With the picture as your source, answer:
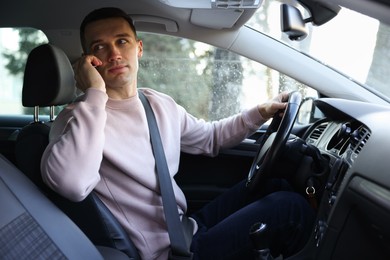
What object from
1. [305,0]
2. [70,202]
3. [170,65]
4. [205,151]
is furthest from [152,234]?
[170,65]

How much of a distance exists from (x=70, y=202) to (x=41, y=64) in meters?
0.50

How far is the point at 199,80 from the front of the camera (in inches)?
105

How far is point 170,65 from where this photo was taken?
2664mm

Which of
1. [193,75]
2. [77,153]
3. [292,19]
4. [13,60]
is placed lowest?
[13,60]

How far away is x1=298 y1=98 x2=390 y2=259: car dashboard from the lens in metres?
1.21

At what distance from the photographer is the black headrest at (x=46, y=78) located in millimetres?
1645

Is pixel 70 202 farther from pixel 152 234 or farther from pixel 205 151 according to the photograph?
pixel 205 151

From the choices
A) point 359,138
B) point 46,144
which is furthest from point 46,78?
point 359,138

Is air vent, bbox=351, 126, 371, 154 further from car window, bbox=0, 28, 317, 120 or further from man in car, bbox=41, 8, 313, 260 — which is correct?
car window, bbox=0, 28, 317, 120

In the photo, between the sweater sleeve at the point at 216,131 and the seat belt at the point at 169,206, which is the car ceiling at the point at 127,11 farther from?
the seat belt at the point at 169,206

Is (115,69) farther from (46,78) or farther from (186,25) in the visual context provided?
(186,25)

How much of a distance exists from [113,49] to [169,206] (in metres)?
0.63

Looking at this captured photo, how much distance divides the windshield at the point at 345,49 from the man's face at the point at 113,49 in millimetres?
731

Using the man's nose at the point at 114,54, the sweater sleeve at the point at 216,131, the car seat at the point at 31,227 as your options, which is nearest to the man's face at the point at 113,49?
the man's nose at the point at 114,54
